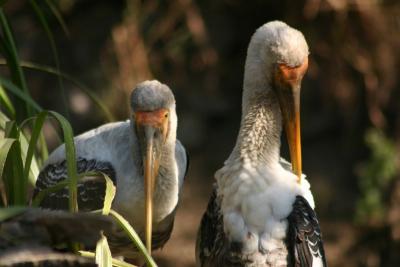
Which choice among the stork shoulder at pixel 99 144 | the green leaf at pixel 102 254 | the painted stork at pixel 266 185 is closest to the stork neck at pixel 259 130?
the painted stork at pixel 266 185

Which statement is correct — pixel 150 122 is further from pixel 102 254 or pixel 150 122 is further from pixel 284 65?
pixel 102 254

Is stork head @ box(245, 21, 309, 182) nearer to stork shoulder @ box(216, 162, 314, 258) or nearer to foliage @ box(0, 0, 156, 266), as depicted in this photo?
stork shoulder @ box(216, 162, 314, 258)

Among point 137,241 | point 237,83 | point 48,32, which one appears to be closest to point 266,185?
point 137,241

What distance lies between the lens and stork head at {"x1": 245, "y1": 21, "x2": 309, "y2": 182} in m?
3.94

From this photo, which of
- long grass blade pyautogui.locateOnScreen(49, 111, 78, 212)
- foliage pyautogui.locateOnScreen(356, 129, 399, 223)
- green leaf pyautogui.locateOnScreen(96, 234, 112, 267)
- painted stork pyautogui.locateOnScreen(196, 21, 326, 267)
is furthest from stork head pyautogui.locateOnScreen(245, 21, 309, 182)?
foliage pyautogui.locateOnScreen(356, 129, 399, 223)

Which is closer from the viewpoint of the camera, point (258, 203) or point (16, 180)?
point (16, 180)

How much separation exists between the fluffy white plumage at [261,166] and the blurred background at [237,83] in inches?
116

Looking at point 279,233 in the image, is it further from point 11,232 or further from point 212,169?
point 212,169

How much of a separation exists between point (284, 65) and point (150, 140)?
2.11 feet

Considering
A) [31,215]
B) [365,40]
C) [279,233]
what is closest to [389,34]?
[365,40]

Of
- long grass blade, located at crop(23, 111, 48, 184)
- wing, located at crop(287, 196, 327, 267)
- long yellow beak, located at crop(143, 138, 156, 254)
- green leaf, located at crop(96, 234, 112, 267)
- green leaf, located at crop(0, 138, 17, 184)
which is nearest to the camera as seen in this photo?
green leaf, located at crop(96, 234, 112, 267)

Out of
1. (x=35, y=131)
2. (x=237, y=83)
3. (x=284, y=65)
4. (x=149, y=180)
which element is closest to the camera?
(x=35, y=131)

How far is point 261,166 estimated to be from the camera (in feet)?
13.1

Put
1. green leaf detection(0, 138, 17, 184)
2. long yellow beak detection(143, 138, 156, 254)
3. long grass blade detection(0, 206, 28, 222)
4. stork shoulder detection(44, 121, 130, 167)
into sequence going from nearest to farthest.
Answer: long grass blade detection(0, 206, 28, 222)
green leaf detection(0, 138, 17, 184)
long yellow beak detection(143, 138, 156, 254)
stork shoulder detection(44, 121, 130, 167)
